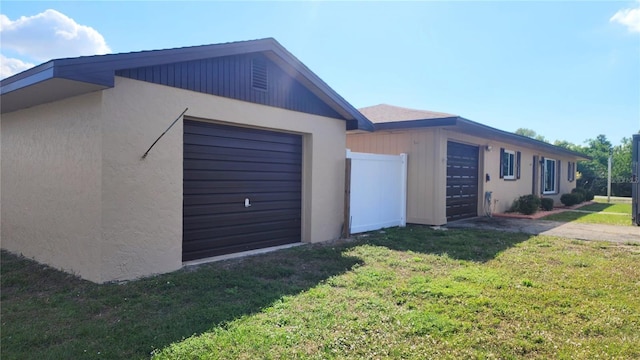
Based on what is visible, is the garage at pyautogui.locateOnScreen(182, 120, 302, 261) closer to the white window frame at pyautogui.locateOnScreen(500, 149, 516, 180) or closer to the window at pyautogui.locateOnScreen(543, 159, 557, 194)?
the white window frame at pyautogui.locateOnScreen(500, 149, 516, 180)

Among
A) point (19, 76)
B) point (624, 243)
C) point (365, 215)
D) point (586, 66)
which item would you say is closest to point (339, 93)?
point (365, 215)

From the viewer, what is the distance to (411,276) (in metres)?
5.47

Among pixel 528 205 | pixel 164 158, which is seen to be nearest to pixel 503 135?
pixel 528 205

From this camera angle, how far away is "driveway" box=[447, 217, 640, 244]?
9.05 metres

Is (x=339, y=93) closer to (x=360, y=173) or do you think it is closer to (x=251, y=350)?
(x=360, y=173)

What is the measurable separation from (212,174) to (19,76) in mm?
2808

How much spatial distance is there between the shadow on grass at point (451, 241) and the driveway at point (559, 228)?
1022mm

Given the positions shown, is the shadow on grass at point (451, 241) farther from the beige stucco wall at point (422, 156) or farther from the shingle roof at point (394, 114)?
the shingle roof at point (394, 114)

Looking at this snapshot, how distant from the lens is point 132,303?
4.22 meters

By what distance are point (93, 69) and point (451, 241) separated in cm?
697

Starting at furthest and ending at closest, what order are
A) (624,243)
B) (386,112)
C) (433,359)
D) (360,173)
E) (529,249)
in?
1. (386,112)
2. (360,173)
3. (624,243)
4. (529,249)
5. (433,359)

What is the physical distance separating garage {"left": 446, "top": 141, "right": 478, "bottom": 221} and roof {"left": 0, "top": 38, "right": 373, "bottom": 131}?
594 centimetres

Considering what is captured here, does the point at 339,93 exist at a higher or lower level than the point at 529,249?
higher

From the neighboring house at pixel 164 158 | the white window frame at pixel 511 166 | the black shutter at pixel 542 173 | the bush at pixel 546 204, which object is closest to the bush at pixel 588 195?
the black shutter at pixel 542 173
